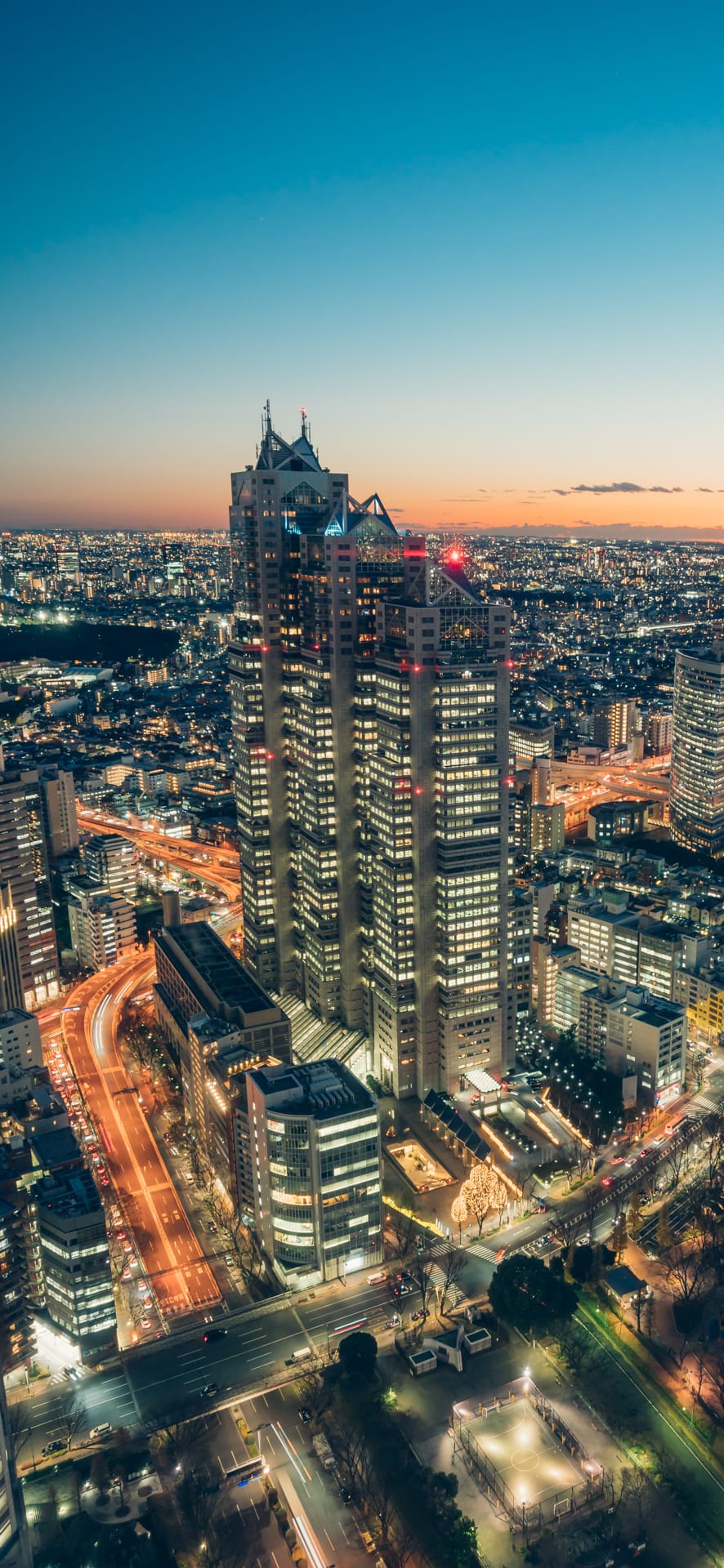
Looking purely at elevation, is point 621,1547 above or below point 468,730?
below

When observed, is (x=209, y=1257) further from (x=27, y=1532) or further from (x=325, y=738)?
(x=325, y=738)

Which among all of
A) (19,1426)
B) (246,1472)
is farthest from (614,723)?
(19,1426)

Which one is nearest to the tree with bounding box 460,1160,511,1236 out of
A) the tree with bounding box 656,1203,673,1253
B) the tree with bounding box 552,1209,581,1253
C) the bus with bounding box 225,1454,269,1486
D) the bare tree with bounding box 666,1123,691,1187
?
the tree with bounding box 552,1209,581,1253

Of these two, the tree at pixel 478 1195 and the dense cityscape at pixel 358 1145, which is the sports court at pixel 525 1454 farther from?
the tree at pixel 478 1195

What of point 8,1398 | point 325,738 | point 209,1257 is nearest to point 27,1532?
point 8,1398

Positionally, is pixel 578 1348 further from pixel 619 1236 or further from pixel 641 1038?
pixel 641 1038

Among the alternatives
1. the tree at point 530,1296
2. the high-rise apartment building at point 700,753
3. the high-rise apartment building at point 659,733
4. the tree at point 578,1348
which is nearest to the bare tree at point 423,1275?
the tree at point 530,1296
